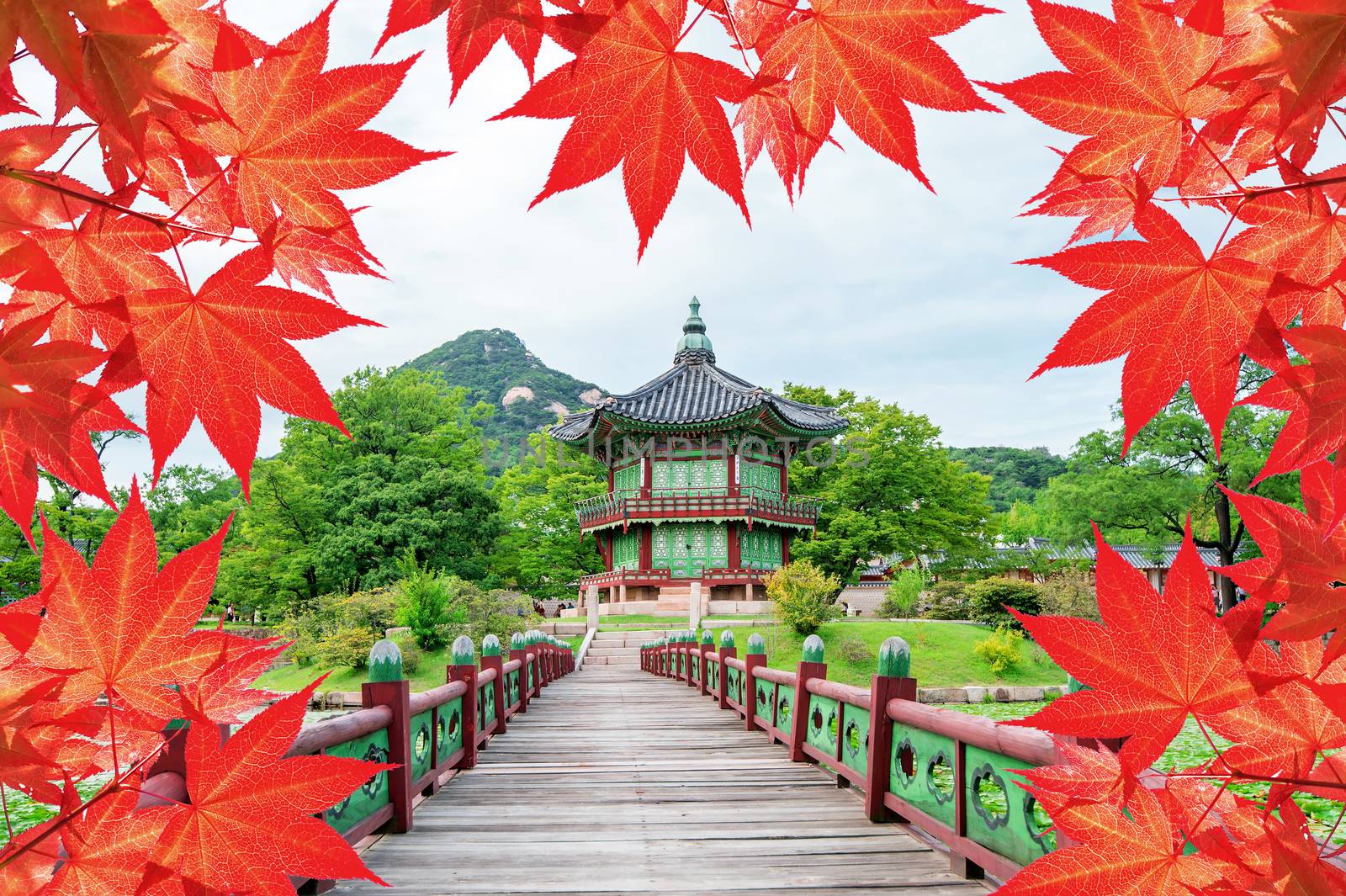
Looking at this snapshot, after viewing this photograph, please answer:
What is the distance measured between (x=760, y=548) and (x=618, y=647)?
7561 millimetres

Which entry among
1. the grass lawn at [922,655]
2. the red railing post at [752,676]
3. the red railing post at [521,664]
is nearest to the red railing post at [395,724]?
the red railing post at [752,676]

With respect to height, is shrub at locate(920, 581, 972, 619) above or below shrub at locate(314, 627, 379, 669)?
above

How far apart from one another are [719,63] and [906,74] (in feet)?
0.47

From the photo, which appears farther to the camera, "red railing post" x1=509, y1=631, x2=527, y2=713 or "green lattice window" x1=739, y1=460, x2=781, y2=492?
"green lattice window" x1=739, y1=460, x2=781, y2=492

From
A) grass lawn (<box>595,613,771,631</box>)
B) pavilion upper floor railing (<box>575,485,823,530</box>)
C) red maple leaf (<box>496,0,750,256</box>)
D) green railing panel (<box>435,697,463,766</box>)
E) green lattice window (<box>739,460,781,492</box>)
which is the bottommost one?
grass lawn (<box>595,613,771,631</box>)

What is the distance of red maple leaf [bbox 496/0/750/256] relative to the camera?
0.55 metres

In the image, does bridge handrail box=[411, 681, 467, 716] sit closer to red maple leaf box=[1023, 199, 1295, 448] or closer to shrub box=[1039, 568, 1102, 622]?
red maple leaf box=[1023, 199, 1295, 448]

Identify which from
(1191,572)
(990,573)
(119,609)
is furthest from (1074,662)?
(990,573)

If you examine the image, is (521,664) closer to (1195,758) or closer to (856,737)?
(856,737)

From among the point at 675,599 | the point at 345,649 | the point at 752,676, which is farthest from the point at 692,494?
the point at 752,676

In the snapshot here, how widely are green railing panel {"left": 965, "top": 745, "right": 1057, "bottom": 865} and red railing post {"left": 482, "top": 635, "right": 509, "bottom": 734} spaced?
16.3 feet

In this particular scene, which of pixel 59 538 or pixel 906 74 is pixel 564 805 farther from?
pixel 906 74

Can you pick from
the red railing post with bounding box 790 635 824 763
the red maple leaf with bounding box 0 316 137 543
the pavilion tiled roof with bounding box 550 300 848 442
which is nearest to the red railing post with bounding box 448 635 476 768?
the red railing post with bounding box 790 635 824 763

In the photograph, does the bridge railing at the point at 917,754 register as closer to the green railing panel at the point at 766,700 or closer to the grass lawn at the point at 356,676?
the green railing panel at the point at 766,700
